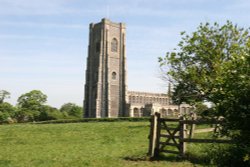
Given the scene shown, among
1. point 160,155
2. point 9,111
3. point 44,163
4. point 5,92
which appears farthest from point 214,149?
point 5,92

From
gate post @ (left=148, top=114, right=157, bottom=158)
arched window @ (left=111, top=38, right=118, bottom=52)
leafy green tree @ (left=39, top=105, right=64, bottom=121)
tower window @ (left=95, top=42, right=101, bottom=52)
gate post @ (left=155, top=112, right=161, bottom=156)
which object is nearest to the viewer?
gate post @ (left=148, top=114, right=157, bottom=158)

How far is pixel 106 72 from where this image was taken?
98688 millimetres

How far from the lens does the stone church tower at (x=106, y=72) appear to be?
9669 cm

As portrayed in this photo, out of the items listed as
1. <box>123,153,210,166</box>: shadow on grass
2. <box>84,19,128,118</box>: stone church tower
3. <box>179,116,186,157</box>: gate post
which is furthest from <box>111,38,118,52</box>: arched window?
<box>179,116,186,157</box>: gate post

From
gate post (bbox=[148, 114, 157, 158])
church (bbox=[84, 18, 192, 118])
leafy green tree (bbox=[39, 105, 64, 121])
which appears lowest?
leafy green tree (bbox=[39, 105, 64, 121])

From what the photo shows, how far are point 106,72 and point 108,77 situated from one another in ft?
6.52

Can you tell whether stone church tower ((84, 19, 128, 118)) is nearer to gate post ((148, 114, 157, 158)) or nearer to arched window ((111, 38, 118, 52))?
arched window ((111, 38, 118, 52))

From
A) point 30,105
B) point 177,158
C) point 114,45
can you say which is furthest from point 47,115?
point 177,158

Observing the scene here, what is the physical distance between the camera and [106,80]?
98.0 metres

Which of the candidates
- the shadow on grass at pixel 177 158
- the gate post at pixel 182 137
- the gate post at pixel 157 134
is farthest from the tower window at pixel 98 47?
the gate post at pixel 182 137

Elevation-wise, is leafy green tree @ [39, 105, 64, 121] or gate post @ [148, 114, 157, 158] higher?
gate post @ [148, 114, 157, 158]

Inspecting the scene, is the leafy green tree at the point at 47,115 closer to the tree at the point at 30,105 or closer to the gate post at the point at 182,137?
the tree at the point at 30,105

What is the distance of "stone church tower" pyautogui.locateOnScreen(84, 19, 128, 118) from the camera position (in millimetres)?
96688

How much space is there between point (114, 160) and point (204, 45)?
18.7 meters
